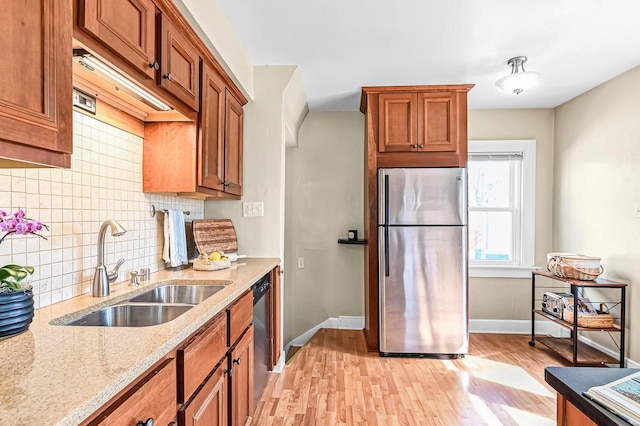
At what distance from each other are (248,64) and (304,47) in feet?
1.57

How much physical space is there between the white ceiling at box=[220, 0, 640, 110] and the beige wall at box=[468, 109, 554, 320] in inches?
21.2

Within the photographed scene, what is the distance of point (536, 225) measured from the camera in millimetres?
3738

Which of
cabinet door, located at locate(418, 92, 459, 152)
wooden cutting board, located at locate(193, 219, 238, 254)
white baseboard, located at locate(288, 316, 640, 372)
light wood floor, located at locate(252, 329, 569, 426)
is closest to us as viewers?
light wood floor, located at locate(252, 329, 569, 426)

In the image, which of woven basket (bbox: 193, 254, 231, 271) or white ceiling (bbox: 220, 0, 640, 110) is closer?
white ceiling (bbox: 220, 0, 640, 110)

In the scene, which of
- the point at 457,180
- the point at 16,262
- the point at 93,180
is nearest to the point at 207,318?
the point at 16,262

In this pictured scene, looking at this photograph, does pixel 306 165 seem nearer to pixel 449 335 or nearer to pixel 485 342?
pixel 449 335

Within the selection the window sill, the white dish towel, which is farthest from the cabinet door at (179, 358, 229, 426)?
the window sill

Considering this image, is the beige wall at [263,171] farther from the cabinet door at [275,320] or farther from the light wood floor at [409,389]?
the light wood floor at [409,389]

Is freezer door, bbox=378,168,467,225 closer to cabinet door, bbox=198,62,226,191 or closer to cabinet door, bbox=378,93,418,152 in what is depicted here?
cabinet door, bbox=378,93,418,152

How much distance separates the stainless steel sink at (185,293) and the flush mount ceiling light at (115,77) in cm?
92

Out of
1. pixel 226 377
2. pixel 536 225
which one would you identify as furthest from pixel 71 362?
pixel 536 225

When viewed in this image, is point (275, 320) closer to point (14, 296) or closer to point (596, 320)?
point (14, 296)

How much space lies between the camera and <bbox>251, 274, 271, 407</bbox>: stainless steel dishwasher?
2.10 m

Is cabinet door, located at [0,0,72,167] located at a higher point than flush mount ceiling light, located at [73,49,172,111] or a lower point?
lower
